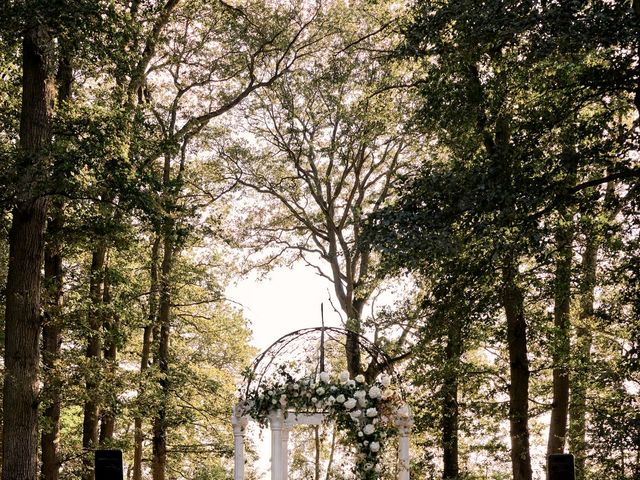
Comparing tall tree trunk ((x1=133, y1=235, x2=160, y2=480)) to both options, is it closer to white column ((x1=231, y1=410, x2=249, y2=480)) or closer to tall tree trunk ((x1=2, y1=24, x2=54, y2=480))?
white column ((x1=231, y1=410, x2=249, y2=480))

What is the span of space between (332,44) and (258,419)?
7.37m

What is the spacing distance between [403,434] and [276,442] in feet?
4.64

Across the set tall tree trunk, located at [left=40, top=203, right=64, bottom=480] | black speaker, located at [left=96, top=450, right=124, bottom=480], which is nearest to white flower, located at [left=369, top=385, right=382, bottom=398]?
black speaker, located at [left=96, top=450, right=124, bottom=480]

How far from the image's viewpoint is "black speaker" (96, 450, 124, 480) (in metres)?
7.93

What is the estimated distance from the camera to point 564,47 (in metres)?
6.00

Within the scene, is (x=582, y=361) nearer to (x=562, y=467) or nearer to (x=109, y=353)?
(x=562, y=467)

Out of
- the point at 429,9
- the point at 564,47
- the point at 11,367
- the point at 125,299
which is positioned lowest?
the point at 11,367

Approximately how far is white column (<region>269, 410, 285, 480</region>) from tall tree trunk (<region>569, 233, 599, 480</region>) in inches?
146

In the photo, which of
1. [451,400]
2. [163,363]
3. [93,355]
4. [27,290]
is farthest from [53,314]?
[451,400]

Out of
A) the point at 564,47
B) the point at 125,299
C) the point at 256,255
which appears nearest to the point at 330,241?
the point at 256,255

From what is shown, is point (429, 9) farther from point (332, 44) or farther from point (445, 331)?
point (332, 44)

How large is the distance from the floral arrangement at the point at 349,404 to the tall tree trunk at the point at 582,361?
107 inches

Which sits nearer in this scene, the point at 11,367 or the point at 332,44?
the point at 11,367

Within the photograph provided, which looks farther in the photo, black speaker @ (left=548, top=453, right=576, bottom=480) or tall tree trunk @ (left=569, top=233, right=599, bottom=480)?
tall tree trunk @ (left=569, top=233, right=599, bottom=480)
